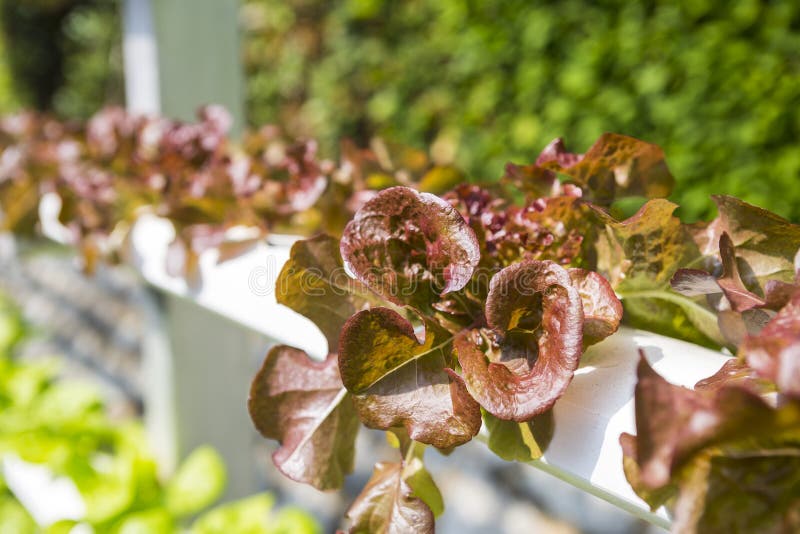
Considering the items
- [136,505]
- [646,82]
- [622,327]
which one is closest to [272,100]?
[646,82]

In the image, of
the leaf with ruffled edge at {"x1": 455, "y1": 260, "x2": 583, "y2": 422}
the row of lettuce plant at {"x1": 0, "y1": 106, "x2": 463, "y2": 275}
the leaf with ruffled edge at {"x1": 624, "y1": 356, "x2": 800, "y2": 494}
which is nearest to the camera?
the leaf with ruffled edge at {"x1": 624, "y1": 356, "x2": 800, "y2": 494}

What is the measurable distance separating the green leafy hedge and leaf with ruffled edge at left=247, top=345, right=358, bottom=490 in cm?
93

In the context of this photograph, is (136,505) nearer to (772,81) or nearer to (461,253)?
(461,253)

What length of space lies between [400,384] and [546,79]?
2.04 metres

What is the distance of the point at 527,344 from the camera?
375 millimetres

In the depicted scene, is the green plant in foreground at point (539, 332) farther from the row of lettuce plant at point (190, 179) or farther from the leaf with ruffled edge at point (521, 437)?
the row of lettuce plant at point (190, 179)

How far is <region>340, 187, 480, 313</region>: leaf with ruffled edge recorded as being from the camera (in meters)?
0.37

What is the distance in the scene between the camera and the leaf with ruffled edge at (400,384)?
353mm

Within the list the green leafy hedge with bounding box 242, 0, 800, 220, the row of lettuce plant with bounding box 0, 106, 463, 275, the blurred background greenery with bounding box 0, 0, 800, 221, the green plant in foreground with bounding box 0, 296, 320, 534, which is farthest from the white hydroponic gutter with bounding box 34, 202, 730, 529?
the green leafy hedge with bounding box 242, 0, 800, 220

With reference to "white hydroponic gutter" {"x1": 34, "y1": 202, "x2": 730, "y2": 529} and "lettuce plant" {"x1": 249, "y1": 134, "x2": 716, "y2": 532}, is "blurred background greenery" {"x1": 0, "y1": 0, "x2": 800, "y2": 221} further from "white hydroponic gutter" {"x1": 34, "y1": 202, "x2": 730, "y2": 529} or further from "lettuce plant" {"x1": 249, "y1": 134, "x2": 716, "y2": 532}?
"white hydroponic gutter" {"x1": 34, "y1": 202, "x2": 730, "y2": 529}

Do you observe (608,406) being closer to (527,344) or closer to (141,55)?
(527,344)

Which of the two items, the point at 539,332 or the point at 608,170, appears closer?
the point at 539,332

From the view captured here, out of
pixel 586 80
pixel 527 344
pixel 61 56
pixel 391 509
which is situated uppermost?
pixel 61 56

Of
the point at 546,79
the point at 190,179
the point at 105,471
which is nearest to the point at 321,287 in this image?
the point at 190,179
